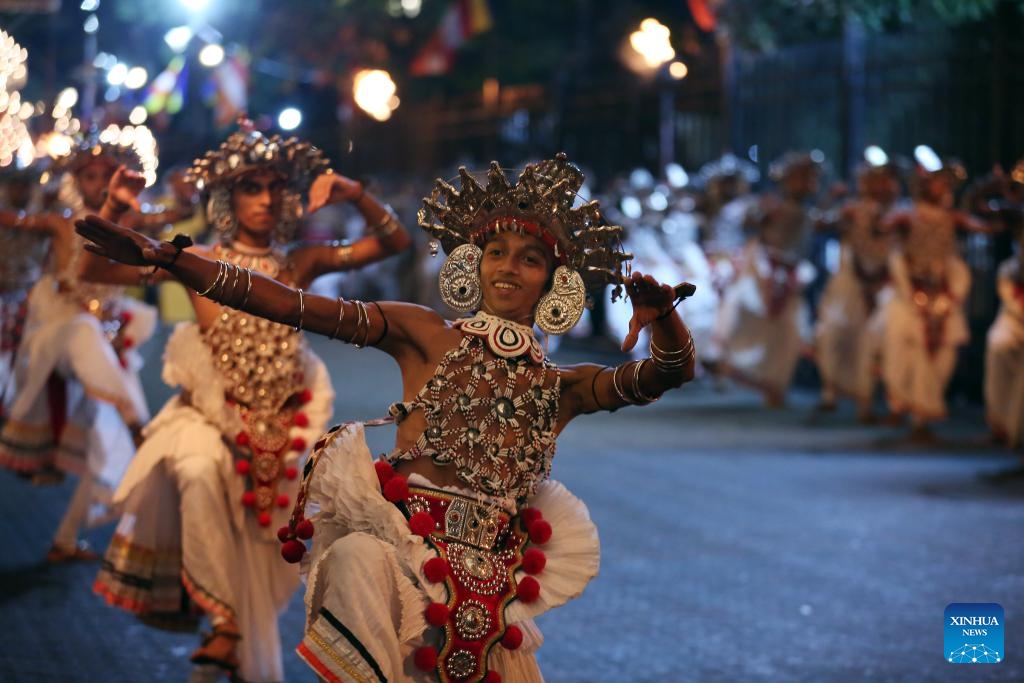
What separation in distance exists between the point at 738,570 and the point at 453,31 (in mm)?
21329

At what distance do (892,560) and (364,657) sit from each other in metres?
5.35

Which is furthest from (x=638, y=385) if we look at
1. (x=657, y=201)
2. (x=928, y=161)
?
(x=657, y=201)

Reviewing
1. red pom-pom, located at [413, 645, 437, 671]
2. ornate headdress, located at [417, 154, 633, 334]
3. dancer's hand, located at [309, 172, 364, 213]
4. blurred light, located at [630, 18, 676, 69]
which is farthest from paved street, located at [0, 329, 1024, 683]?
blurred light, located at [630, 18, 676, 69]

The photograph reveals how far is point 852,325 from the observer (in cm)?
1633

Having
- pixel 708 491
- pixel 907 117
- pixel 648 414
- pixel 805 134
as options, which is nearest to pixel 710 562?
pixel 708 491

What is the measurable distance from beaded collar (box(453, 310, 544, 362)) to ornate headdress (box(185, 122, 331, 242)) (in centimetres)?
183

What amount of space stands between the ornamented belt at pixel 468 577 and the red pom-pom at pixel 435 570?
30mm

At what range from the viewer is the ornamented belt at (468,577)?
14.8ft

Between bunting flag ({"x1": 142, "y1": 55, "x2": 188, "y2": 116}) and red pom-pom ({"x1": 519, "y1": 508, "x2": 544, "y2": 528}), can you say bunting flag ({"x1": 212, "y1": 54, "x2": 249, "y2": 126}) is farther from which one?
red pom-pom ({"x1": 519, "y1": 508, "x2": 544, "y2": 528})

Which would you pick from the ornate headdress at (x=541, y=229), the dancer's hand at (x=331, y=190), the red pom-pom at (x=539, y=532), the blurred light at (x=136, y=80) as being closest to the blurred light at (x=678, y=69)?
the blurred light at (x=136, y=80)

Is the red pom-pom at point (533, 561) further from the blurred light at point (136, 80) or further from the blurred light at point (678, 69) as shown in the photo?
the blurred light at point (678, 69)

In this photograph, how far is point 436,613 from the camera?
4.45 m

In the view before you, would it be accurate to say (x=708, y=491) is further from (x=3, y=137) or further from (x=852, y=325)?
(x=3, y=137)

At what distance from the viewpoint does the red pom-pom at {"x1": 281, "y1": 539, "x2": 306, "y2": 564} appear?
15.4 ft
